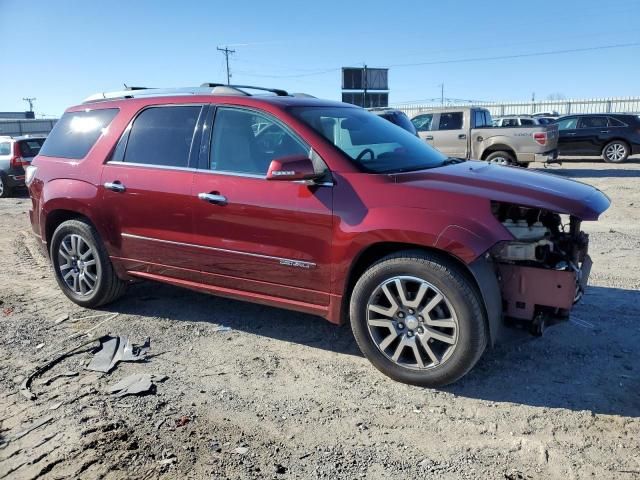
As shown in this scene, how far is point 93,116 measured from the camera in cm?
501

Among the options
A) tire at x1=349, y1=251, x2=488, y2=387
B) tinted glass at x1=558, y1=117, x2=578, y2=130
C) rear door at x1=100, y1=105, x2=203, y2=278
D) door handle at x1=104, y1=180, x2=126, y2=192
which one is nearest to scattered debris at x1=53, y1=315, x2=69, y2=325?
rear door at x1=100, y1=105, x2=203, y2=278

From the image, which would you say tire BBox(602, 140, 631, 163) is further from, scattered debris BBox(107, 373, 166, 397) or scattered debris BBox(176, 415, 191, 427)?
scattered debris BBox(176, 415, 191, 427)

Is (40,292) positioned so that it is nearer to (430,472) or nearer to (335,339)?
(335,339)

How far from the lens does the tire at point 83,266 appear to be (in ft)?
15.9

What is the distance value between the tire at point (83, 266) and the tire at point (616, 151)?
59.0 feet

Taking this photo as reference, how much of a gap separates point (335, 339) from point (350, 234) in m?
1.14

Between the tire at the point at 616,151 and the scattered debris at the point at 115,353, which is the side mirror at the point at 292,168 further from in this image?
the tire at the point at 616,151

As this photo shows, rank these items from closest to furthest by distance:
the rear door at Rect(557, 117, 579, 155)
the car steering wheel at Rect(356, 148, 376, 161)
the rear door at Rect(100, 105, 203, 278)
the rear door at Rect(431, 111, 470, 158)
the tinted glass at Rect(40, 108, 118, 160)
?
the car steering wheel at Rect(356, 148, 376, 161) < the rear door at Rect(100, 105, 203, 278) < the tinted glass at Rect(40, 108, 118, 160) < the rear door at Rect(431, 111, 470, 158) < the rear door at Rect(557, 117, 579, 155)

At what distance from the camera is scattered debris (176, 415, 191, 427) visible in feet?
10.3

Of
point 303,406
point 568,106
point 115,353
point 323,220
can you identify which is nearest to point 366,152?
point 323,220

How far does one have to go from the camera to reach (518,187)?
3.49 meters

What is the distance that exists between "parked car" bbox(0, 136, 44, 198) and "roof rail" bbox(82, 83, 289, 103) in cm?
1084

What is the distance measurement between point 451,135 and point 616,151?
7217 millimetres

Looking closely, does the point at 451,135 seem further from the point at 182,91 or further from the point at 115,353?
the point at 115,353
